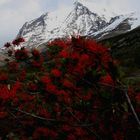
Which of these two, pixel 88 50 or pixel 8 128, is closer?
pixel 88 50

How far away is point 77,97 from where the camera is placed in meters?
15.8

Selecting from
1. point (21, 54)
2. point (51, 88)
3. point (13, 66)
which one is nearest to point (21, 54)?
point (21, 54)

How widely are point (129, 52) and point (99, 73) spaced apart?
23.7 metres

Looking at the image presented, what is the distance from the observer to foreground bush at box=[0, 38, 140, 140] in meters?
11.9

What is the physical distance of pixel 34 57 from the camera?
16.8m

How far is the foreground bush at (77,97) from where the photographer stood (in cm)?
1194

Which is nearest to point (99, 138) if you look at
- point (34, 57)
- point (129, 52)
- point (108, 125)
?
point (108, 125)

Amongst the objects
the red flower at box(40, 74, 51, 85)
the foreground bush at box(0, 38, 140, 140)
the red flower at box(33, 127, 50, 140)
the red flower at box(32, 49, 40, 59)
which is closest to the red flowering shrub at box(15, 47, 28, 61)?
the foreground bush at box(0, 38, 140, 140)

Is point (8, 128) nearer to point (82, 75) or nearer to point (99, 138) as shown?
point (99, 138)

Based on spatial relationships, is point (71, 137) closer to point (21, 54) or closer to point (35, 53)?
point (21, 54)

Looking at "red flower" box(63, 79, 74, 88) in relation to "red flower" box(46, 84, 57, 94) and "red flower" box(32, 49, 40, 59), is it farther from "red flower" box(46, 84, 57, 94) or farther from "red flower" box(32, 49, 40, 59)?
"red flower" box(32, 49, 40, 59)

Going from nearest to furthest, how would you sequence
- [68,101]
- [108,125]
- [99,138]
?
[99,138] < [108,125] < [68,101]

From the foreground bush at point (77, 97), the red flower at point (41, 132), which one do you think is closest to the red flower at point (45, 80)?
the foreground bush at point (77, 97)

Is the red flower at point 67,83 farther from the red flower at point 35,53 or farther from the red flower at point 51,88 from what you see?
the red flower at point 35,53
